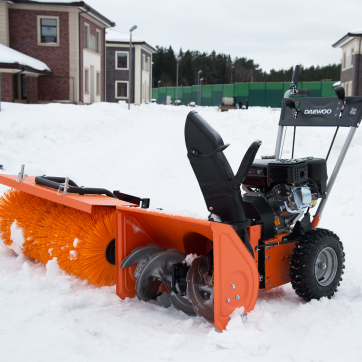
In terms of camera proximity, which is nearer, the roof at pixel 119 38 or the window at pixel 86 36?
the window at pixel 86 36

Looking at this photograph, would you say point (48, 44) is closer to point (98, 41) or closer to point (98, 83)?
point (98, 41)

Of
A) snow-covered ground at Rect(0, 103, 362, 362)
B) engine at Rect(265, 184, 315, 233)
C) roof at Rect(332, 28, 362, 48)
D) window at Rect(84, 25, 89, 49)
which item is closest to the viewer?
snow-covered ground at Rect(0, 103, 362, 362)

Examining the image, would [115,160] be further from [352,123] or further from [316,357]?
[316,357]

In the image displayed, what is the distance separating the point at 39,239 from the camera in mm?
3432

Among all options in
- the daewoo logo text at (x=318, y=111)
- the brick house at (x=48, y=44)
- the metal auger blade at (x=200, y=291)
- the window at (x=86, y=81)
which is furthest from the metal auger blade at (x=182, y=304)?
the window at (x=86, y=81)

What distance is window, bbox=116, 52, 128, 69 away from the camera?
37969 mm

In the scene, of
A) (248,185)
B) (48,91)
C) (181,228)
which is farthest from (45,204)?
(48,91)

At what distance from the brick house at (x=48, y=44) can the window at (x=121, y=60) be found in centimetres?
1396

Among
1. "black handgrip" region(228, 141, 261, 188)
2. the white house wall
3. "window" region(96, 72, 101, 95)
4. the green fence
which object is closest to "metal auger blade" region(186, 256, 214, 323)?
"black handgrip" region(228, 141, 261, 188)

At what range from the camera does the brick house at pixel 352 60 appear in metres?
30.9

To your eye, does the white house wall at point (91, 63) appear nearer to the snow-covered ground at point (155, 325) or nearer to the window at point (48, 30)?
the window at point (48, 30)

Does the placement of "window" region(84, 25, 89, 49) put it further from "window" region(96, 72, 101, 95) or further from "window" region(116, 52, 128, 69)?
"window" region(116, 52, 128, 69)

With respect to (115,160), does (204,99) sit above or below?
above

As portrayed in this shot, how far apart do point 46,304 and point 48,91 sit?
22362mm
